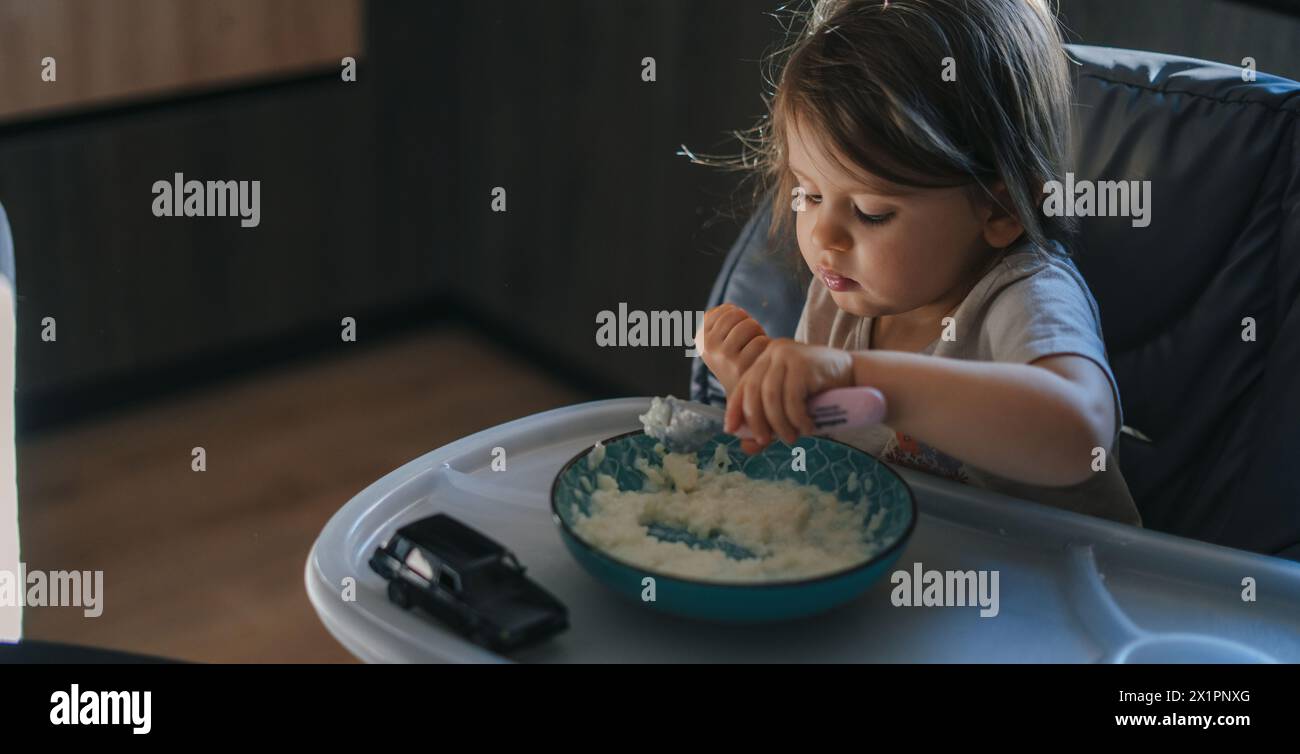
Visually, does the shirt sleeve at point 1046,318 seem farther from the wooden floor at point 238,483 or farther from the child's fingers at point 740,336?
the wooden floor at point 238,483

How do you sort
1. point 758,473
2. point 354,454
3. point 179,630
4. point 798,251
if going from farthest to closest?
point 354,454 → point 179,630 → point 798,251 → point 758,473

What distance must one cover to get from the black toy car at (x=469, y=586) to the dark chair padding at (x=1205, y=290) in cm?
67

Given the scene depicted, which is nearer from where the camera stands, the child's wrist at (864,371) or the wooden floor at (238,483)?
the child's wrist at (864,371)

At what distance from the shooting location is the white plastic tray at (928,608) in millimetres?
880

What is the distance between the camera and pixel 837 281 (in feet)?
3.92

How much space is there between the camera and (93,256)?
2506 millimetres

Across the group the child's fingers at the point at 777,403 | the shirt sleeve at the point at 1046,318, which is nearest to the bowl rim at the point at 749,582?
the child's fingers at the point at 777,403

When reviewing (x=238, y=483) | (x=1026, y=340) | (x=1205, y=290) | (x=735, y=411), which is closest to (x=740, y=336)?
(x=735, y=411)

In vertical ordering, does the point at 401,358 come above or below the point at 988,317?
below

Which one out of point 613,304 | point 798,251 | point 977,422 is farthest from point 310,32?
point 977,422

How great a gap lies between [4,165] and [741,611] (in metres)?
2.01

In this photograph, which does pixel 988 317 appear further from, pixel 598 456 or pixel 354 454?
pixel 354 454

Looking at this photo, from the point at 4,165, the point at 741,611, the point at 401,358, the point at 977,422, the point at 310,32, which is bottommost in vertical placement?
the point at 401,358

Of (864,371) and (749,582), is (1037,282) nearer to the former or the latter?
(864,371)
